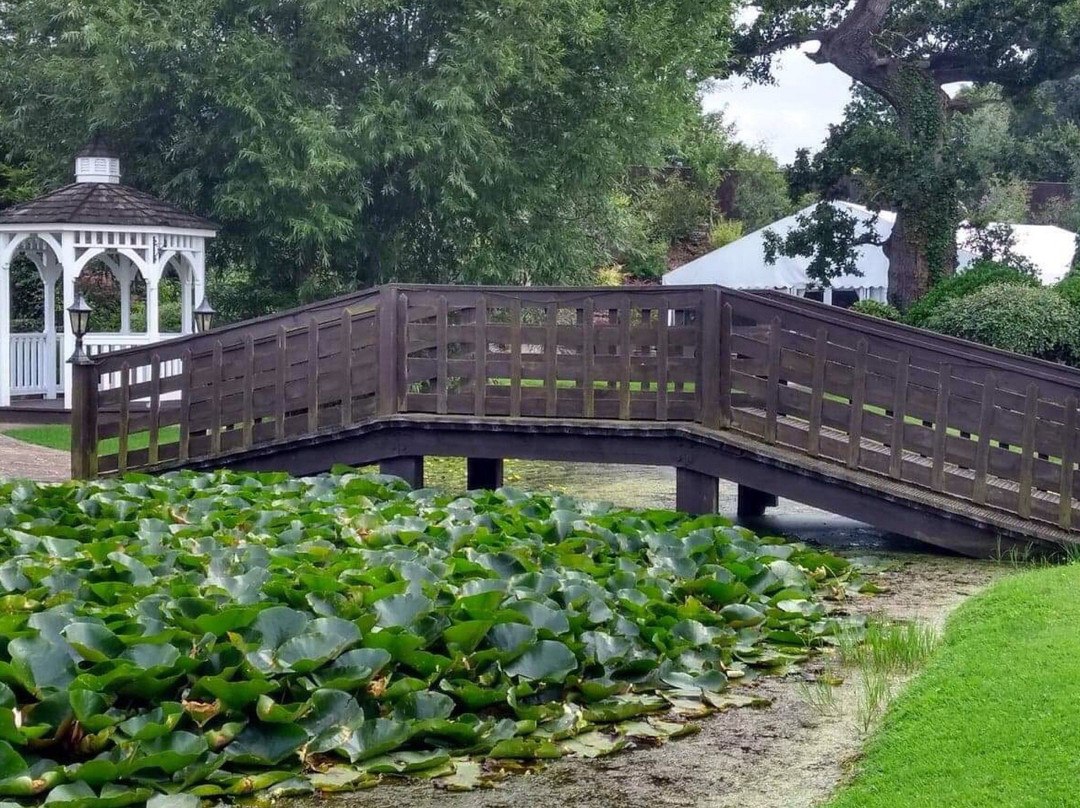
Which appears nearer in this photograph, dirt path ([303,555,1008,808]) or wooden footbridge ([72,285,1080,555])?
dirt path ([303,555,1008,808])

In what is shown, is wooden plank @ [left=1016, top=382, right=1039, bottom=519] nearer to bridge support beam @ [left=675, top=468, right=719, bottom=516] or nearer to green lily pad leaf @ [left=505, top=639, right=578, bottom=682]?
bridge support beam @ [left=675, top=468, right=719, bottom=516]

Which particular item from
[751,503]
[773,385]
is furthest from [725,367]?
[751,503]

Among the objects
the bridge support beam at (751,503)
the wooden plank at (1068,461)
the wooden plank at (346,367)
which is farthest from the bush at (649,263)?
the wooden plank at (1068,461)

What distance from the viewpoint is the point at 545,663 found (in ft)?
18.4

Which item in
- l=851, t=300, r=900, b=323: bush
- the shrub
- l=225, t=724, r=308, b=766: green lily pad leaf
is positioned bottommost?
l=225, t=724, r=308, b=766: green lily pad leaf

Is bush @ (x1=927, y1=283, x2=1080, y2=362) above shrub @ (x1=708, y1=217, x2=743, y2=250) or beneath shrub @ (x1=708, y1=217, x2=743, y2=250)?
beneath


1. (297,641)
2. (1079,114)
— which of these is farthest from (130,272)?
(1079,114)

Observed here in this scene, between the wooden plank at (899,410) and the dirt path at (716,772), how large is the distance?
3.75 meters

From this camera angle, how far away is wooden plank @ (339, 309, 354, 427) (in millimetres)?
11070

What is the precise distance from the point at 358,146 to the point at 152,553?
12.6 metres

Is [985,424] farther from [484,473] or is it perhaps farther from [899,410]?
[484,473]

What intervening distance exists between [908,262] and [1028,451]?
1947cm

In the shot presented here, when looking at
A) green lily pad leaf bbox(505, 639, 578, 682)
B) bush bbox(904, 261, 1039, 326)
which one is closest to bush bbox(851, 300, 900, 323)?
bush bbox(904, 261, 1039, 326)

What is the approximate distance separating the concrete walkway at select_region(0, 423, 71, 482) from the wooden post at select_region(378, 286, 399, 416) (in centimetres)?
360
